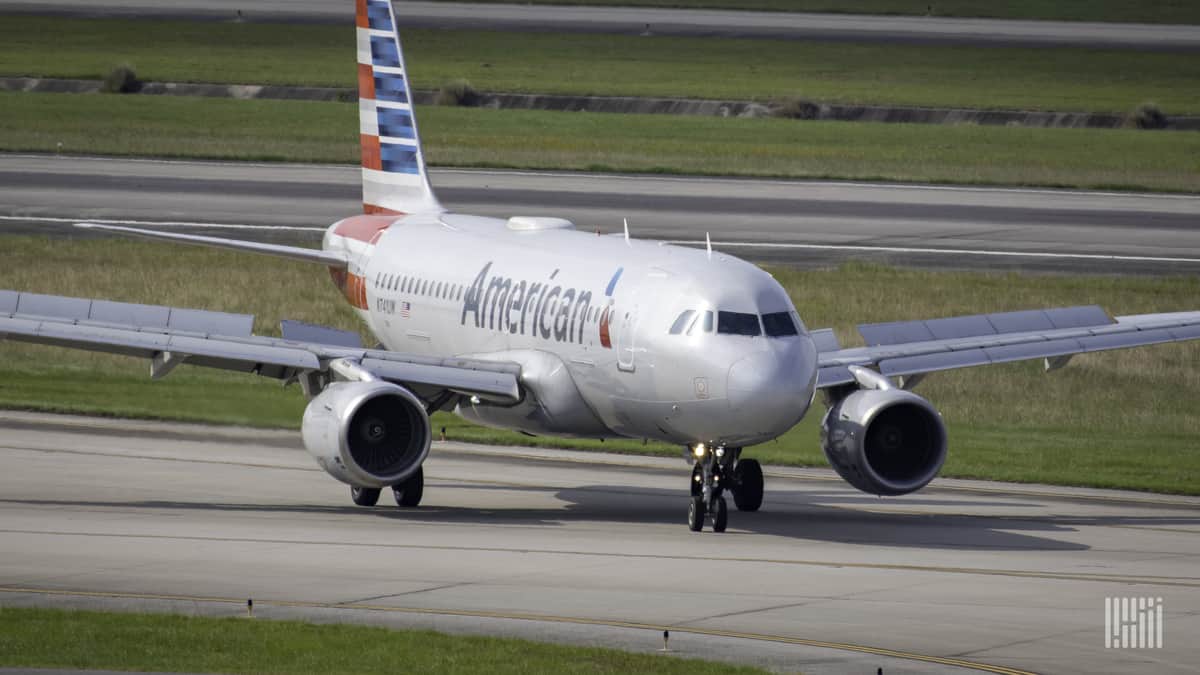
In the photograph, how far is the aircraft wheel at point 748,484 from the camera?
38156 mm

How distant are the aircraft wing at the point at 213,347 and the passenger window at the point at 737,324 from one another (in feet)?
17.6

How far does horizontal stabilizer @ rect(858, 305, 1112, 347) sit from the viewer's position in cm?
4009

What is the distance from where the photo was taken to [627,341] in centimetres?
3531

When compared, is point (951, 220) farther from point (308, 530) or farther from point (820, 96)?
point (308, 530)

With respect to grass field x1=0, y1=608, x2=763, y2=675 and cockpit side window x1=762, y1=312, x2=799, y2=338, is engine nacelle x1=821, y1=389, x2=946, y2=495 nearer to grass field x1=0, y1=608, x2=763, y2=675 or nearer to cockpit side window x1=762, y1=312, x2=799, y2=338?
cockpit side window x1=762, y1=312, x2=799, y2=338

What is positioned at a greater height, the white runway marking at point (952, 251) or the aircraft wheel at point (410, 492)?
the white runway marking at point (952, 251)

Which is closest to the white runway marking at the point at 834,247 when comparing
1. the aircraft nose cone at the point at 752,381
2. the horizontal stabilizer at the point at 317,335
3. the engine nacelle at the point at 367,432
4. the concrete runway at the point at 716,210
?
the concrete runway at the point at 716,210

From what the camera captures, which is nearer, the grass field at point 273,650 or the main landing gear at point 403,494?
the grass field at point 273,650

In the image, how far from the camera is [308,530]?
111 ft

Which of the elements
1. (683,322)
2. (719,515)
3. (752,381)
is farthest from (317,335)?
(752,381)

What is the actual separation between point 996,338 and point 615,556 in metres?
11.3

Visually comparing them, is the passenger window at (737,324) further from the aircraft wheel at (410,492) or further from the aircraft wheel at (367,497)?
the aircraft wheel at (367,497)

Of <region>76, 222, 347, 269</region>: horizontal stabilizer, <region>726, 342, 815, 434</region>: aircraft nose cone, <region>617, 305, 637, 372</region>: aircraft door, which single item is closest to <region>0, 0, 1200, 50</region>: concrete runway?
<region>76, 222, 347, 269</region>: horizontal stabilizer

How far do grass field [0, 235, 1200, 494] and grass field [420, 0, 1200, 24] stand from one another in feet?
321
